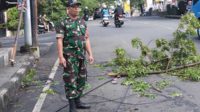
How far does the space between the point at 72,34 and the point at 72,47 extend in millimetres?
207

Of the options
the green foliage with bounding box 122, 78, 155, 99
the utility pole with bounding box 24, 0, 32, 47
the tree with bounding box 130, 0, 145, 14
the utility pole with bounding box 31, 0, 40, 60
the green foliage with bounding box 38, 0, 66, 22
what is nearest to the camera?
the green foliage with bounding box 122, 78, 155, 99

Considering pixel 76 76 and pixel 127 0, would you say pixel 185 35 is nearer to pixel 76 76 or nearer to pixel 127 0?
pixel 76 76

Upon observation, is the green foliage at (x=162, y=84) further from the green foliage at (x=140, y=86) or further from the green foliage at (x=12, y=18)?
the green foliage at (x=12, y=18)

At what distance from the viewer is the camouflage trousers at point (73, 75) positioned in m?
7.43

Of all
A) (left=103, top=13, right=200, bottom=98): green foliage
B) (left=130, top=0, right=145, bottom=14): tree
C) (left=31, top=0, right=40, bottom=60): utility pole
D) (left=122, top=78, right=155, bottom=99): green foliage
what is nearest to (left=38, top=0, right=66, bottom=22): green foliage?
(left=31, top=0, right=40, bottom=60): utility pole

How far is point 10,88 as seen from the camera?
9102mm

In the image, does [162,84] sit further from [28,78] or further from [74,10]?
[28,78]

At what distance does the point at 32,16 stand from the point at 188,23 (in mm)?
6668

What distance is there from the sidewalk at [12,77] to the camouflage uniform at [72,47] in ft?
4.43

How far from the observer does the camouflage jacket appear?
291 inches

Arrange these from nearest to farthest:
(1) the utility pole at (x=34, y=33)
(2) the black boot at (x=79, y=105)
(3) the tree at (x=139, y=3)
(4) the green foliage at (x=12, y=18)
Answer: (2) the black boot at (x=79, y=105)
(1) the utility pole at (x=34, y=33)
(4) the green foliage at (x=12, y=18)
(3) the tree at (x=139, y=3)

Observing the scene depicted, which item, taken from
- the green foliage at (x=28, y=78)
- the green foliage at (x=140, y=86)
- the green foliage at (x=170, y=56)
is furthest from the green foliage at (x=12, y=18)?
the green foliage at (x=140, y=86)

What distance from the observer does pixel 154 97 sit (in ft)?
27.6

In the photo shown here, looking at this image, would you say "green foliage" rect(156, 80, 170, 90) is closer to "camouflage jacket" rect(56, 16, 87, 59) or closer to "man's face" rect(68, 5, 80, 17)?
"camouflage jacket" rect(56, 16, 87, 59)
